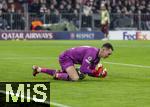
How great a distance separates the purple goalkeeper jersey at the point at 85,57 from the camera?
1577 centimetres

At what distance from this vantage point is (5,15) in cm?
4484

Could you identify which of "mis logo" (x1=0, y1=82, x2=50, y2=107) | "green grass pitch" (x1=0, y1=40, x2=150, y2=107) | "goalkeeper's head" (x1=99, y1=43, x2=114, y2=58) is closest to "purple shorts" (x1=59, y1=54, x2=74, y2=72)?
"green grass pitch" (x1=0, y1=40, x2=150, y2=107)

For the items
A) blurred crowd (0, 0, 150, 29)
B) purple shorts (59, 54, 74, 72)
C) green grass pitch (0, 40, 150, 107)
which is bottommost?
blurred crowd (0, 0, 150, 29)

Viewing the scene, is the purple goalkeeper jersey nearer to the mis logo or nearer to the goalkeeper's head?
the goalkeeper's head

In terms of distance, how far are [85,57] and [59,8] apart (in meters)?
32.6

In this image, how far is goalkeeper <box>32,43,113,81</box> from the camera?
51.6ft

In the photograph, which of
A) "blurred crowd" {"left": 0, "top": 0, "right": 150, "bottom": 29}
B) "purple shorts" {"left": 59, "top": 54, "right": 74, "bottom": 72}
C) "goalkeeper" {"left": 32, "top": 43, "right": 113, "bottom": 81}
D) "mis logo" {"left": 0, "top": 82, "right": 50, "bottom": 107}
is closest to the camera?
"mis logo" {"left": 0, "top": 82, "right": 50, "bottom": 107}

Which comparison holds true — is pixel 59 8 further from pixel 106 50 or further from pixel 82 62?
pixel 106 50

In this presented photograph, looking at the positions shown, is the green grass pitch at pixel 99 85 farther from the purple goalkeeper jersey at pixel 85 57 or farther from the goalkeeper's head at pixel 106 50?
the goalkeeper's head at pixel 106 50

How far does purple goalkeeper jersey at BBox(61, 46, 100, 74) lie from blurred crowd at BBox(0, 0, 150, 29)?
2844 cm

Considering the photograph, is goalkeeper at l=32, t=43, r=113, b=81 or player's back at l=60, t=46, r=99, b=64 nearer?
goalkeeper at l=32, t=43, r=113, b=81

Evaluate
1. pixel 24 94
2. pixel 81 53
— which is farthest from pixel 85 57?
pixel 24 94

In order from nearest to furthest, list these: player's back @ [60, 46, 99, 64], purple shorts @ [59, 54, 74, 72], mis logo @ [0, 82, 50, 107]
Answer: mis logo @ [0, 82, 50, 107] < player's back @ [60, 46, 99, 64] < purple shorts @ [59, 54, 74, 72]

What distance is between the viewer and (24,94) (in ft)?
41.3
